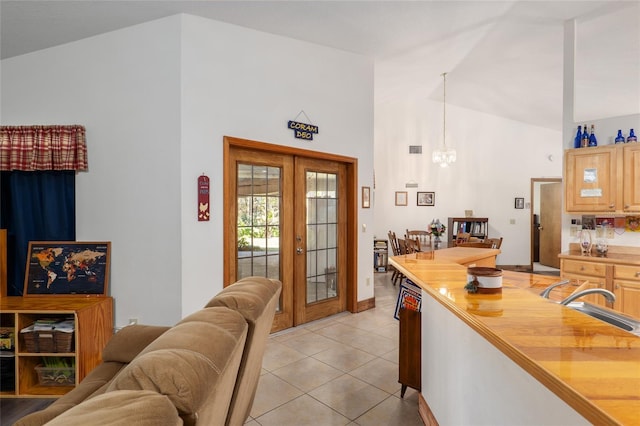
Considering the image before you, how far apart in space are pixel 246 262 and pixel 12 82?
3131 millimetres

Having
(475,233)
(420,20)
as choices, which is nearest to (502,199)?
(475,233)

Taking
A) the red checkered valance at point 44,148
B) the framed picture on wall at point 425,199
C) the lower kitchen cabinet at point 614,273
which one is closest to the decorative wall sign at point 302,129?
the red checkered valance at point 44,148

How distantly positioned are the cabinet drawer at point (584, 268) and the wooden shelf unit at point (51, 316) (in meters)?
4.85

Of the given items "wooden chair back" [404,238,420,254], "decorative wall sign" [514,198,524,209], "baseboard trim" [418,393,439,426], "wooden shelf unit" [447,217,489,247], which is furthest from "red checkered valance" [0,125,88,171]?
"decorative wall sign" [514,198,524,209]

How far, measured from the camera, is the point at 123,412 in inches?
25.3

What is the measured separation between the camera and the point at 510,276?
9.00ft

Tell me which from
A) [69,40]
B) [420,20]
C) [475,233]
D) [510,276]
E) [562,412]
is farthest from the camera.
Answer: [475,233]

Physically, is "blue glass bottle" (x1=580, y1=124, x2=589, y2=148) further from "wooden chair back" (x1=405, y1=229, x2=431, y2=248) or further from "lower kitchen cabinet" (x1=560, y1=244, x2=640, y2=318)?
"wooden chair back" (x1=405, y1=229, x2=431, y2=248)

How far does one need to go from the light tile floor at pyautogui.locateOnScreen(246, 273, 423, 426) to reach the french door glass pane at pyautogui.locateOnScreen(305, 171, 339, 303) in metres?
0.43

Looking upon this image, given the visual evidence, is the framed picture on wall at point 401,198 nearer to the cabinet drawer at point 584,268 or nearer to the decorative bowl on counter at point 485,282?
the cabinet drawer at point 584,268

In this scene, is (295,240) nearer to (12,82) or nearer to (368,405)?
(368,405)

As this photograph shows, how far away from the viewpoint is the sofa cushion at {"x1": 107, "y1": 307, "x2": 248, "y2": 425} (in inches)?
32.4

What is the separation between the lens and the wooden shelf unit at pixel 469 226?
7.50 metres

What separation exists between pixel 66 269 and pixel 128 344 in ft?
5.31
